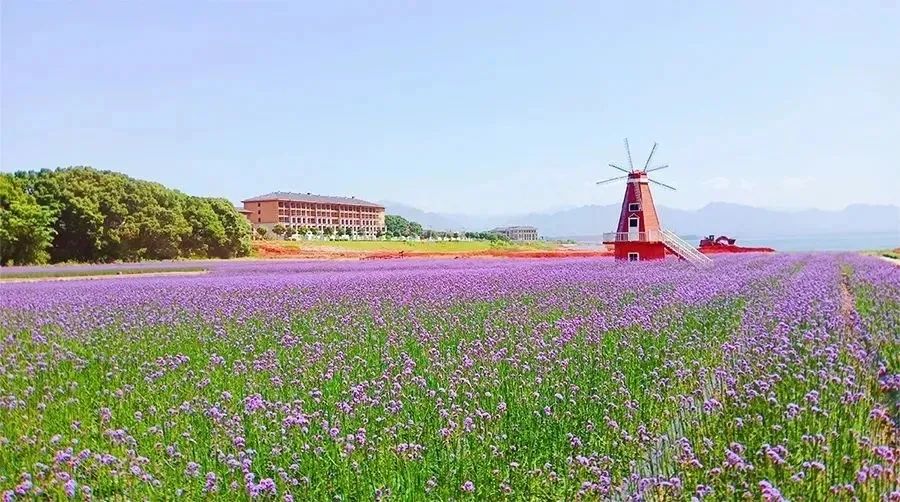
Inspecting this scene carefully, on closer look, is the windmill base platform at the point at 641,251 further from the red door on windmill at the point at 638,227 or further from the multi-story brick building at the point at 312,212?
the multi-story brick building at the point at 312,212

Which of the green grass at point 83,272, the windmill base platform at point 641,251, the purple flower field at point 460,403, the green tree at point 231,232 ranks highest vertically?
the green tree at point 231,232

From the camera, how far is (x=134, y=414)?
16.8 ft

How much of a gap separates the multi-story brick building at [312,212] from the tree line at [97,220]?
205ft

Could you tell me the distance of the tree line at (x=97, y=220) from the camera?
3231 centimetres

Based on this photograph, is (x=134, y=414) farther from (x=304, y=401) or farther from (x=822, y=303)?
(x=822, y=303)

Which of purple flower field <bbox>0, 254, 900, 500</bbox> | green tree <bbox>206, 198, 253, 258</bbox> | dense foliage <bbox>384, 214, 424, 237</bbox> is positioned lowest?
purple flower field <bbox>0, 254, 900, 500</bbox>

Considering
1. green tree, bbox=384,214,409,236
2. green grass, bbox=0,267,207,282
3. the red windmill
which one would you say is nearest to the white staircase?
the red windmill

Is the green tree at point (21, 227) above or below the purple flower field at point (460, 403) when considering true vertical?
above

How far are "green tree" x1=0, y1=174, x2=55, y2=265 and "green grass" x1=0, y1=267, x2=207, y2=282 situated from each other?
585cm

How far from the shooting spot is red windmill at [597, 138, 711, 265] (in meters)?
25.6

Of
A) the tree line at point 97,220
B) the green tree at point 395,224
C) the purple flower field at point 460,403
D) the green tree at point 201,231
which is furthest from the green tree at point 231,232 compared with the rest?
the green tree at point 395,224

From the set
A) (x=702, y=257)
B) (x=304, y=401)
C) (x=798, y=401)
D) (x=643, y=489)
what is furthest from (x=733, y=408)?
(x=702, y=257)

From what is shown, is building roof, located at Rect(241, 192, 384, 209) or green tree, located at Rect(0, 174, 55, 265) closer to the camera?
green tree, located at Rect(0, 174, 55, 265)

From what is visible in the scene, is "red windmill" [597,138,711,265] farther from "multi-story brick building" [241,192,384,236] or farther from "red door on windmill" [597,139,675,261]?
"multi-story brick building" [241,192,384,236]
